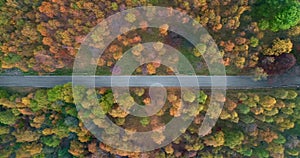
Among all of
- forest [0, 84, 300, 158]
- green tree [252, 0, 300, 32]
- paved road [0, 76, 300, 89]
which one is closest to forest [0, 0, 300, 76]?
green tree [252, 0, 300, 32]

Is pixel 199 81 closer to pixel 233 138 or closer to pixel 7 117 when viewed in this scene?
pixel 233 138

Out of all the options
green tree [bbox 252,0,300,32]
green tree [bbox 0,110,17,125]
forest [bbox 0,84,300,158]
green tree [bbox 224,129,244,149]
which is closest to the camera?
green tree [bbox 252,0,300,32]

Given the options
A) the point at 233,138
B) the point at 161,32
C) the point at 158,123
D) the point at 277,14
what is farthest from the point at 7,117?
the point at 277,14

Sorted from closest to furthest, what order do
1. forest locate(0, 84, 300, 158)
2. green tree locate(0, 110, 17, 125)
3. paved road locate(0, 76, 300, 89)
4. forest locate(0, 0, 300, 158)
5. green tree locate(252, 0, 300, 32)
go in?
green tree locate(252, 0, 300, 32) → forest locate(0, 0, 300, 158) → forest locate(0, 84, 300, 158) → paved road locate(0, 76, 300, 89) → green tree locate(0, 110, 17, 125)

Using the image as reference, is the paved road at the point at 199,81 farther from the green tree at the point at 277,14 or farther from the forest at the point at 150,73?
the green tree at the point at 277,14

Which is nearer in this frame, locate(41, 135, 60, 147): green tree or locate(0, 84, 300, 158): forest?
locate(0, 84, 300, 158): forest

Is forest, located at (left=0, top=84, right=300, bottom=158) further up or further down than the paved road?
further down

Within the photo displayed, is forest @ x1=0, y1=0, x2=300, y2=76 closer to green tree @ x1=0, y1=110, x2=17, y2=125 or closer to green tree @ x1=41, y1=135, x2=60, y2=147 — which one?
green tree @ x1=0, y1=110, x2=17, y2=125

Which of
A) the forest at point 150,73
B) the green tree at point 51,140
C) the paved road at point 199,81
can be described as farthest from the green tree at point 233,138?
the green tree at point 51,140

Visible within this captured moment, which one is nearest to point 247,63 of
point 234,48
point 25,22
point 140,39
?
point 234,48
